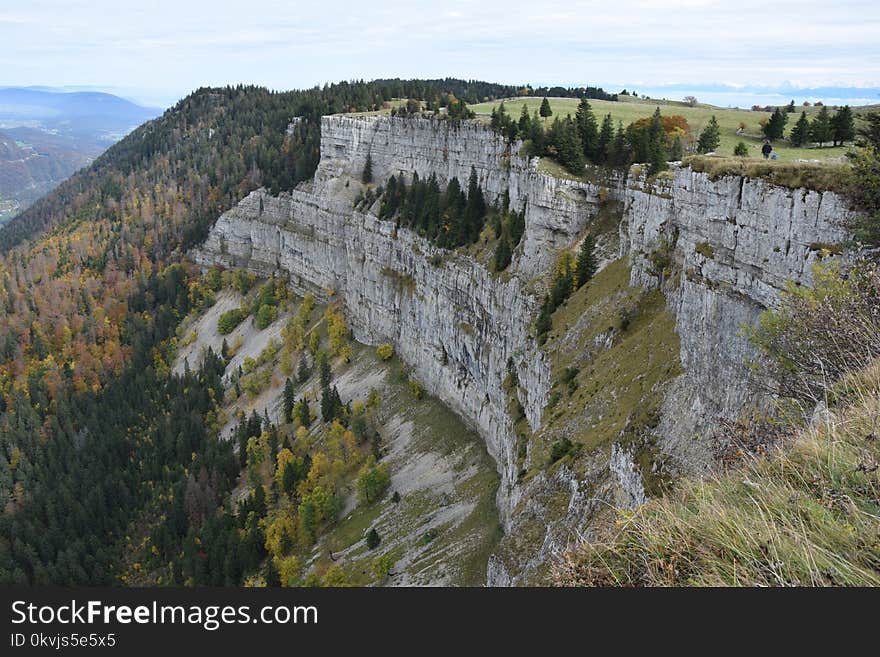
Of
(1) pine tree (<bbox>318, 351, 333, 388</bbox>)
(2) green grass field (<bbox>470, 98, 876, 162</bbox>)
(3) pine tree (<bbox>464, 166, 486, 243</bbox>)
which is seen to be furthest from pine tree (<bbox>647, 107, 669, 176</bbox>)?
(1) pine tree (<bbox>318, 351, 333, 388</bbox>)

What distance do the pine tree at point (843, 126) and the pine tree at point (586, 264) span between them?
16.0 metres

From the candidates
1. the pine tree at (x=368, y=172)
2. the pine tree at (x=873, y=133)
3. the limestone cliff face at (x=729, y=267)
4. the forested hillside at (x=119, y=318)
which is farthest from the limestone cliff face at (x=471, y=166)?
the pine tree at (x=873, y=133)

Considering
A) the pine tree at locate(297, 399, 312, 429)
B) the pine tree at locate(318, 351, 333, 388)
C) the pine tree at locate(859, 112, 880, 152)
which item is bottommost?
the pine tree at locate(297, 399, 312, 429)

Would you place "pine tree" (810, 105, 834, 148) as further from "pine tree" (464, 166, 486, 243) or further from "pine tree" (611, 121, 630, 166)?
"pine tree" (464, 166, 486, 243)

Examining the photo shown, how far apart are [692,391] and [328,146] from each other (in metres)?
81.8

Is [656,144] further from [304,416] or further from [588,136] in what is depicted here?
[304,416]

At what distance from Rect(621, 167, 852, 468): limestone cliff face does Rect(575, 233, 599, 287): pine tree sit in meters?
16.3

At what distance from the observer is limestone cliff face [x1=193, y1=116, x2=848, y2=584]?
21078mm

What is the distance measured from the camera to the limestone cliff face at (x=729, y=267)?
19.6 m

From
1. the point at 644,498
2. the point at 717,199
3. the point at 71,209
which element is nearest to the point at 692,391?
the point at 644,498

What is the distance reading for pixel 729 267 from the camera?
72.2 feet

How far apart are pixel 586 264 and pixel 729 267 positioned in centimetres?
2095

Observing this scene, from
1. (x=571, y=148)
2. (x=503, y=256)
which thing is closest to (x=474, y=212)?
(x=503, y=256)

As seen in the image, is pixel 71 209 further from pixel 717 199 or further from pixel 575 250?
pixel 717 199
